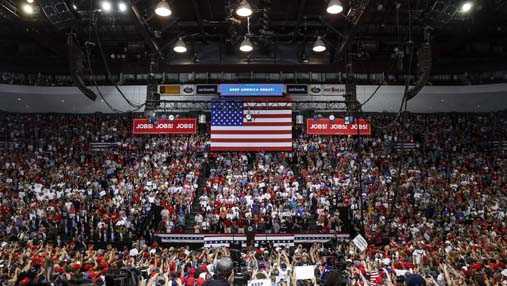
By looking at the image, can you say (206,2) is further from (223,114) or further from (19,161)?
(19,161)

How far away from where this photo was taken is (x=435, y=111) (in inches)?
1313

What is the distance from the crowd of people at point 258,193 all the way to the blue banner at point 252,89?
3492 mm

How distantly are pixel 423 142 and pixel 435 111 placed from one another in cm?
466

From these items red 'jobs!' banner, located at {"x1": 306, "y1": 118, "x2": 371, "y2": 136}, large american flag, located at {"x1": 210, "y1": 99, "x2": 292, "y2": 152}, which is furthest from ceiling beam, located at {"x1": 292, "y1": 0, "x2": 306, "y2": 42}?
red 'jobs!' banner, located at {"x1": 306, "y1": 118, "x2": 371, "y2": 136}

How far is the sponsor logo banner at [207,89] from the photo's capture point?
29.7 meters

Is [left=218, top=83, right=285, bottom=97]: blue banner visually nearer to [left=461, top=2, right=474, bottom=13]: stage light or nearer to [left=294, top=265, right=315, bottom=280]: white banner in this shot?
[left=461, top=2, right=474, bottom=13]: stage light

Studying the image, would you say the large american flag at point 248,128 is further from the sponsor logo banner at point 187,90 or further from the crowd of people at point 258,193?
the sponsor logo banner at point 187,90

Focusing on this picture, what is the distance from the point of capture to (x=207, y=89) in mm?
29781

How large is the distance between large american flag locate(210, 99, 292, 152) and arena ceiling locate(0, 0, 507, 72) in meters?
3.10

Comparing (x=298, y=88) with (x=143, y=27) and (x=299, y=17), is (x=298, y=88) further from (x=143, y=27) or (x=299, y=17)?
(x=143, y=27)

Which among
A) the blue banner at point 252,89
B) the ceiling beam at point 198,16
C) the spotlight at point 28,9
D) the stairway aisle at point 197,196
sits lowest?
the stairway aisle at point 197,196

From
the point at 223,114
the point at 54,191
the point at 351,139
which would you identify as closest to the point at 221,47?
the point at 223,114

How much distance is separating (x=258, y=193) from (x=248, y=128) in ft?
14.2

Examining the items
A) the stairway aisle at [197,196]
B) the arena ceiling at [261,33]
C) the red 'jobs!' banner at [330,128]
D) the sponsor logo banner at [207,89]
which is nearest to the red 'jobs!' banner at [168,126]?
the stairway aisle at [197,196]
